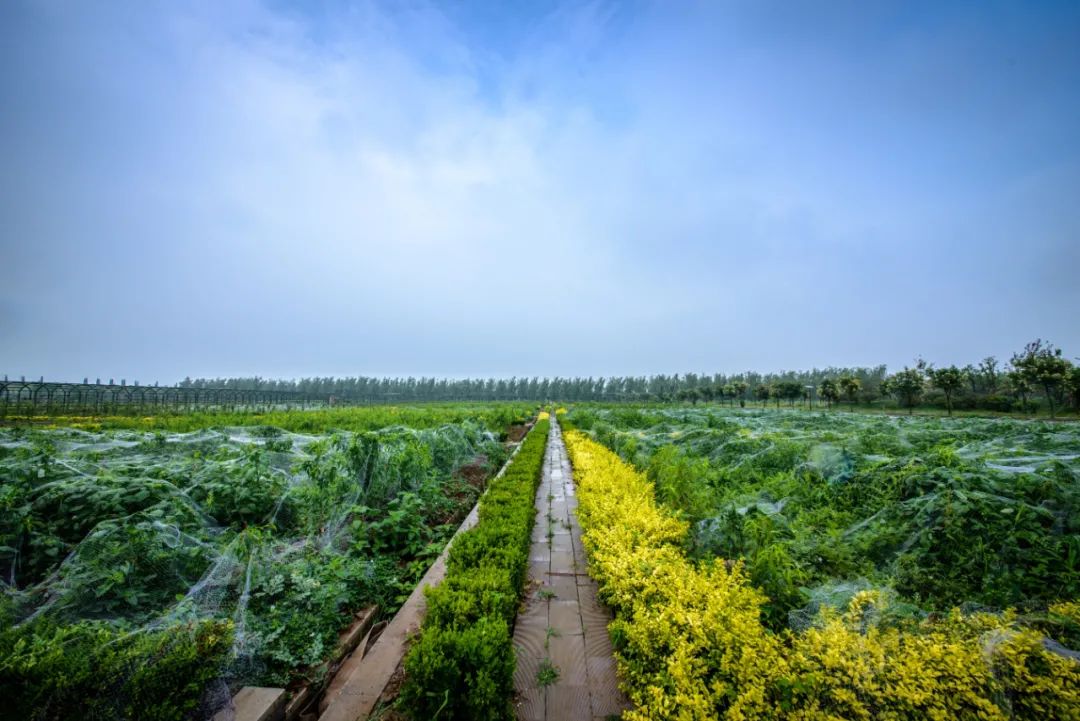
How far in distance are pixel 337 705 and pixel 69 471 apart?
4390mm

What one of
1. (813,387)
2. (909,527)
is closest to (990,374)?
(813,387)

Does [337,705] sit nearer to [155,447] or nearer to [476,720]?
[476,720]

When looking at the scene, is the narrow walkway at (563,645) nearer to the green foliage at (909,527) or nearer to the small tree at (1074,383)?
the green foliage at (909,527)

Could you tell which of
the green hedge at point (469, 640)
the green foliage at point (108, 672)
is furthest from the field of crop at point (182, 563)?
the green hedge at point (469, 640)

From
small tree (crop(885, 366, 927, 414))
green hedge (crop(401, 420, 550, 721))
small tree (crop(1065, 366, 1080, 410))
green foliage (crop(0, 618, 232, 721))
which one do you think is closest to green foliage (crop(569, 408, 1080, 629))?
green hedge (crop(401, 420, 550, 721))

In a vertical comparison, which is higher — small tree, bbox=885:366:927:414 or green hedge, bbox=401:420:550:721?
small tree, bbox=885:366:927:414

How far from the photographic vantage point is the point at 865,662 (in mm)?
1908

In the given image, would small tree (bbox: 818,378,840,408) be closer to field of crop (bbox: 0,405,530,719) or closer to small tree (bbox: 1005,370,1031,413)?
small tree (bbox: 1005,370,1031,413)

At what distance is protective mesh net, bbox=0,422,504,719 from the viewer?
7.46ft

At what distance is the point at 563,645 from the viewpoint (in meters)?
3.36

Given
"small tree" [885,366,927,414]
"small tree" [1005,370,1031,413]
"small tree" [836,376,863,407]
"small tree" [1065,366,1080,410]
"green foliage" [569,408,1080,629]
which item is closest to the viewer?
"green foliage" [569,408,1080,629]

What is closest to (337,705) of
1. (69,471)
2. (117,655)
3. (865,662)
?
(117,655)

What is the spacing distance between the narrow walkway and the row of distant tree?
3606 cm

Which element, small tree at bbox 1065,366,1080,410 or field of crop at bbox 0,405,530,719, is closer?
field of crop at bbox 0,405,530,719
